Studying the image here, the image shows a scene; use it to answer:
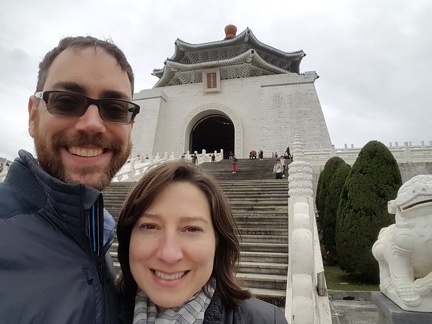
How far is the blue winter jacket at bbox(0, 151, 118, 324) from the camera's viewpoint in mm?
814

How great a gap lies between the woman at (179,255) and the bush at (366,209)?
5.93 meters

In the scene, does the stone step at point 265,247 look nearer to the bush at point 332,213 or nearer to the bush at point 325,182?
the bush at point 332,213

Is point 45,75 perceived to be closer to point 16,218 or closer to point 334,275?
point 16,218

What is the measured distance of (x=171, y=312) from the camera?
1.09 meters

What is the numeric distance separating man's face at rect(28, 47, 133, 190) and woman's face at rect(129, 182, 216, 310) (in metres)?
0.24

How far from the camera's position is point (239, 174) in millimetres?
12281

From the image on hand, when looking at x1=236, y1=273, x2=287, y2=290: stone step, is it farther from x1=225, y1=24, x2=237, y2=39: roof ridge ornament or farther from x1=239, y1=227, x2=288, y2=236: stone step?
x1=225, y1=24, x2=237, y2=39: roof ridge ornament

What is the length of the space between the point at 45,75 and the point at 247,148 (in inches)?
771

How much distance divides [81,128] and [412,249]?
3162 mm

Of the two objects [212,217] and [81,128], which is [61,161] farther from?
[212,217]

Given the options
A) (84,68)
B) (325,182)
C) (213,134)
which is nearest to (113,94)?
(84,68)

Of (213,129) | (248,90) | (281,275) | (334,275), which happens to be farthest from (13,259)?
(213,129)

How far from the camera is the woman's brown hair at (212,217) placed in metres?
1.18

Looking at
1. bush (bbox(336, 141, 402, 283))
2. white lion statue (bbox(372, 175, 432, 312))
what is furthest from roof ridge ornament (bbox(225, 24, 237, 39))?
white lion statue (bbox(372, 175, 432, 312))
